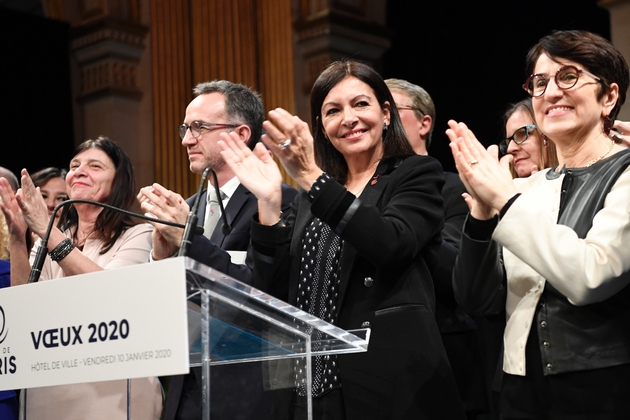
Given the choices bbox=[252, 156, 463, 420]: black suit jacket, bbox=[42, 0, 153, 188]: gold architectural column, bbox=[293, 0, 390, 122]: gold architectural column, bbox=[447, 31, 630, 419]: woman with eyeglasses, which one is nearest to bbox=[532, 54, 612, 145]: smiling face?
bbox=[447, 31, 630, 419]: woman with eyeglasses

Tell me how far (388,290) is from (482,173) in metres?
0.42

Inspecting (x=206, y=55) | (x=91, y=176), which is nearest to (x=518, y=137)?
(x=91, y=176)

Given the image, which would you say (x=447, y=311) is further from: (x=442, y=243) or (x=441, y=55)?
(x=441, y=55)

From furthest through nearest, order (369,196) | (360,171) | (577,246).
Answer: (360,171) → (369,196) → (577,246)

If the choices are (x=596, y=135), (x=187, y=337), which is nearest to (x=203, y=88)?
(x=596, y=135)

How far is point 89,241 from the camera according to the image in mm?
3158

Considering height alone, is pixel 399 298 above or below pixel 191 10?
below

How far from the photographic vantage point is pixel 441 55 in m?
6.50

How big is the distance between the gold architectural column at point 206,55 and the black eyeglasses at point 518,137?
2968 mm

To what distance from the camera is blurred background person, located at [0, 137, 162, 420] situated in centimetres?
212

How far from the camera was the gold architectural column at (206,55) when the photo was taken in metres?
6.32

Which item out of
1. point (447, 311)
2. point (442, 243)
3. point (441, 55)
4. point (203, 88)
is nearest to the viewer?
point (442, 243)

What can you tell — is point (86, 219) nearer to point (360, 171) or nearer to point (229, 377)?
point (360, 171)

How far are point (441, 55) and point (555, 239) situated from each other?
483cm
